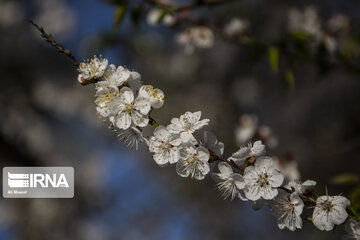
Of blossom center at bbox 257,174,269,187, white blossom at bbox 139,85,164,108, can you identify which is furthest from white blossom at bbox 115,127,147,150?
blossom center at bbox 257,174,269,187

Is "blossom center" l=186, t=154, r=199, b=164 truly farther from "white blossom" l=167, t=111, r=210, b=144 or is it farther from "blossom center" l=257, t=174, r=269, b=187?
"blossom center" l=257, t=174, r=269, b=187

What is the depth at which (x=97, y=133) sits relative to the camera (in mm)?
6684

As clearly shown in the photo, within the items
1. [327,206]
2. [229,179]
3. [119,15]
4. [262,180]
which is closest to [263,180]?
[262,180]

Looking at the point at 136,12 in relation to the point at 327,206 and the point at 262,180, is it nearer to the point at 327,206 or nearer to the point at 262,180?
the point at 262,180

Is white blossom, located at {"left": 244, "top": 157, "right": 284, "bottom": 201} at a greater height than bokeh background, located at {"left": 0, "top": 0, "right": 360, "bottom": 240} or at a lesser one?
lesser

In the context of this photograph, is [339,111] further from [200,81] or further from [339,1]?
[200,81]

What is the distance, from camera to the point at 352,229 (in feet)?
3.69

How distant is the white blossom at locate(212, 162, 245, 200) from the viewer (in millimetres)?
1125

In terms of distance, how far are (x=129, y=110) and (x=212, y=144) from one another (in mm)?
301

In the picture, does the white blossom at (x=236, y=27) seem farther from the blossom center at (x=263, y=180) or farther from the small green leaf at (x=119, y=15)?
the blossom center at (x=263, y=180)

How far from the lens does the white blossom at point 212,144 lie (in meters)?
1.19

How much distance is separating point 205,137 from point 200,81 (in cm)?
529

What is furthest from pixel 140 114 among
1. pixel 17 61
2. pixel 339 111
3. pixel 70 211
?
pixel 17 61

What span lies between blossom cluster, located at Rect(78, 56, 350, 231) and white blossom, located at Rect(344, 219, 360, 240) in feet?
0.10
